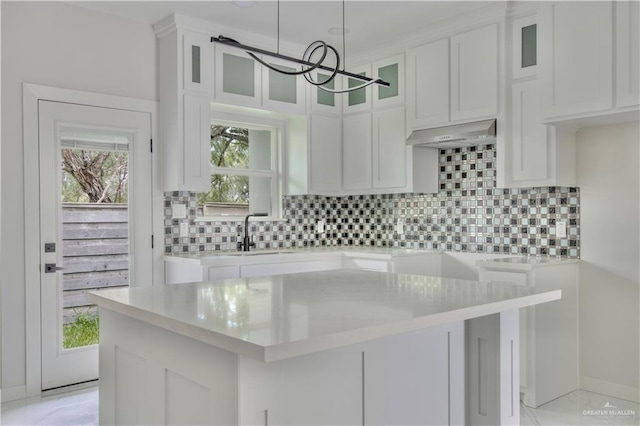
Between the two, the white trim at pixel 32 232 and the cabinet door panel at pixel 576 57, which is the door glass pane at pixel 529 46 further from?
the white trim at pixel 32 232

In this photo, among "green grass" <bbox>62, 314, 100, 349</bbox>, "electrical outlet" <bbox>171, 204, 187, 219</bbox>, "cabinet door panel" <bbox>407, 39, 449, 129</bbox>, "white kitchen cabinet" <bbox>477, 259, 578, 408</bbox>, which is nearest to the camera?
"white kitchen cabinet" <bbox>477, 259, 578, 408</bbox>

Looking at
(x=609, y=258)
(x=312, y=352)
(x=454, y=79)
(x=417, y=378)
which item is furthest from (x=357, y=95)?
(x=312, y=352)

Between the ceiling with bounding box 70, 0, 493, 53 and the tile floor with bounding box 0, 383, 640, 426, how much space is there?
2.68 metres

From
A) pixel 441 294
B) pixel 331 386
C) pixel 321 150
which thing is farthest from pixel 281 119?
pixel 331 386

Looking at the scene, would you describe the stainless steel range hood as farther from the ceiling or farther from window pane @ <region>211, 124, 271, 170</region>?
window pane @ <region>211, 124, 271, 170</region>

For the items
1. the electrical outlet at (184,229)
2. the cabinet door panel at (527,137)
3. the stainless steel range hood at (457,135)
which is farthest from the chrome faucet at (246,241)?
the cabinet door panel at (527,137)

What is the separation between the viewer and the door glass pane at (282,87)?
4.44m

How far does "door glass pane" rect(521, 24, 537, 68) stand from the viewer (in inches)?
139

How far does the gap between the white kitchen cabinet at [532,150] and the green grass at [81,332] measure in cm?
306

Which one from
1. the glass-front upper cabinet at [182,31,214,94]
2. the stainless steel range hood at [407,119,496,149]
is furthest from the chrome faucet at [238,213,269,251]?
the stainless steel range hood at [407,119,496,149]

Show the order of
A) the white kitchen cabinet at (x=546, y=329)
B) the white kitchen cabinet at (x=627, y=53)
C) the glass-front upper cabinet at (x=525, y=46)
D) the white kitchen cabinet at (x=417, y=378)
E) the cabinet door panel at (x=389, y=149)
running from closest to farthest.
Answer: the white kitchen cabinet at (x=417, y=378) < the white kitchen cabinet at (x=627, y=53) < the white kitchen cabinet at (x=546, y=329) < the glass-front upper cabinet at (x=525, y=46) < the cabinet door panel at (x=389, y=149)

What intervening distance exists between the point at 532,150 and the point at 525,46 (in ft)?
2.37

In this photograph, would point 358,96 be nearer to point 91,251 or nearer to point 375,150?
point 375,150

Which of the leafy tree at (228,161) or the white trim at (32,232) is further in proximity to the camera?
the leafy tree at (228,161)
